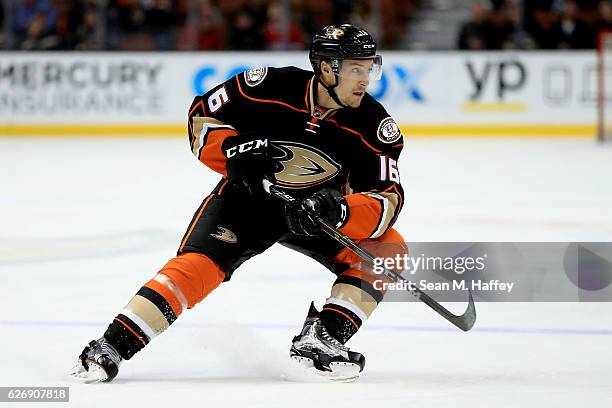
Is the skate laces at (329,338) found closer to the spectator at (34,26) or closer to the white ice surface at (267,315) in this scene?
the white ice surface at (267,315)

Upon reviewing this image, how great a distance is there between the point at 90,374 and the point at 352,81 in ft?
3.51

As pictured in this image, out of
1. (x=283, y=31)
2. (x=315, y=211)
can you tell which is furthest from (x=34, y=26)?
(x=315, y=211)

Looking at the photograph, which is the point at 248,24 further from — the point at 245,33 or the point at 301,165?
the point at 301,165

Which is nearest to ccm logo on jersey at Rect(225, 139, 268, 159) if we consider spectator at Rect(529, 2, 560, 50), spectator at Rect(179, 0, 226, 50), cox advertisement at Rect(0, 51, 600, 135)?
cox advertisement at Rect(0, 51, 600, 135)

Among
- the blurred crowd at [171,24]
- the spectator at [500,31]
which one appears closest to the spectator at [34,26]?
the blurred crowd at [171,24]

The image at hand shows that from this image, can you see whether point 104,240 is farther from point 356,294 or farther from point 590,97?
point 590,97

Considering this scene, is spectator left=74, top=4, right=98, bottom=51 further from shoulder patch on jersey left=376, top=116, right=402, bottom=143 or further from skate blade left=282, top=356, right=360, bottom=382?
skate blade left=282, top=356, right=360, bottom=382

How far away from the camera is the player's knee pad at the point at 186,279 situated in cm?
302

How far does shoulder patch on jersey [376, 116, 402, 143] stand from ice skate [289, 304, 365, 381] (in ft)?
1.80

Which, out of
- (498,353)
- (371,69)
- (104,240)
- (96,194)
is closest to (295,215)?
(371,69)

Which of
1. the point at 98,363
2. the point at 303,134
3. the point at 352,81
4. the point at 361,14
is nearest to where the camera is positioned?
the point at 98,363

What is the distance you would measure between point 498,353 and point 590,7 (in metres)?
9.45

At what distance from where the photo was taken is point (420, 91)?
11.8 meters

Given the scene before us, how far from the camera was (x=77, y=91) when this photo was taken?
38.5ft
